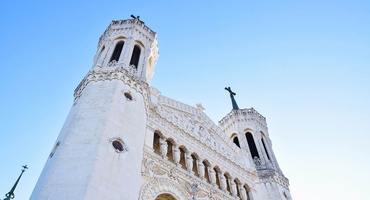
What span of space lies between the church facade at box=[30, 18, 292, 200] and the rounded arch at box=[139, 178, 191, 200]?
0.05m

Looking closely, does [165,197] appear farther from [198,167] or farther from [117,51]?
[117,51]

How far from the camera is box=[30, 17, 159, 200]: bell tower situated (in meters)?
10.6

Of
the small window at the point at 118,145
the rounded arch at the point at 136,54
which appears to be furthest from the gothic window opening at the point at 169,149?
the rounded arch at the point at 136,54

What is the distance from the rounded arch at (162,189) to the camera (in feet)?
43.2

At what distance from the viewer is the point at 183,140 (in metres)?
18.5

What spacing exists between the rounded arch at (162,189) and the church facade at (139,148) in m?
0.05

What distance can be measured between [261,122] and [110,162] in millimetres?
20503

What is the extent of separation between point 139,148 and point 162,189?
223 centimetres

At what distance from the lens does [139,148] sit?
46.3ft

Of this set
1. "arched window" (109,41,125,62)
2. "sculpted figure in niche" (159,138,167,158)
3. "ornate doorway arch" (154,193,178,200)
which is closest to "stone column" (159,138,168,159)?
"sculpted figure in niche" (159,138,167,158)

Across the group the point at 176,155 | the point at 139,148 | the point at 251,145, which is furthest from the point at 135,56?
the point at 251,145

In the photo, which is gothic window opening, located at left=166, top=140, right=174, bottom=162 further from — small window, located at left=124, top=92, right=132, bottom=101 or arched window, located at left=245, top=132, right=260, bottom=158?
arched window, located at left=245, top=132, right=260, bottom=158

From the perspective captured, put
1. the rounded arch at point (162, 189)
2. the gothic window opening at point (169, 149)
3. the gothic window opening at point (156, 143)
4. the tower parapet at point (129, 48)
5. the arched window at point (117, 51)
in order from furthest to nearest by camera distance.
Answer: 1. the arched window at point (117, 51)
2. the tower parapet at point (129, 48)
3. the gothic window opening at point (169, 149)
4. the gothic window opening at point (156, 143)
5. the rounded arch at point (162, 189)

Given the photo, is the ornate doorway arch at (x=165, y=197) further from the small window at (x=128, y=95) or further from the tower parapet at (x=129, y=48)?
the tower parapet at (x=129, y=48)
